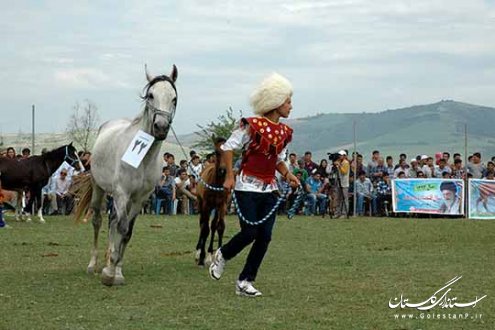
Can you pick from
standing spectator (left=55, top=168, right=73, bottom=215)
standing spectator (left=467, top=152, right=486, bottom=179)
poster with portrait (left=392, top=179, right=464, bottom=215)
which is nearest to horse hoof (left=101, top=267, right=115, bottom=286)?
standing spectator (left=55, top=168, right=73, bottom=215)

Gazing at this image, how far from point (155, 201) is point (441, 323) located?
21130 mm

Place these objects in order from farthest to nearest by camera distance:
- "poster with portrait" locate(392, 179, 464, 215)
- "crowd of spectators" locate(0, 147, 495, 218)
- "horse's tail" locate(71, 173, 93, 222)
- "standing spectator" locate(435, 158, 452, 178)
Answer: "standing spectator" locate(435, 158, 452, 178)
"crowd of spectators" locate(0, 147, 495, 218)
"poster with portrait" locate(392, 179, 464, 215)
"horse's tail" locate(71, 173, 93, 222)

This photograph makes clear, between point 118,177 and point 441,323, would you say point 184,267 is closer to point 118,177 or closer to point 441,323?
point 118,177

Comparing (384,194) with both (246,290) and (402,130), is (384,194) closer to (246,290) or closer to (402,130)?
(246,290)

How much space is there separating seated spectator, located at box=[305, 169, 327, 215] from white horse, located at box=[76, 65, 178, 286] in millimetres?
17280

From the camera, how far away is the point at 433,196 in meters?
26.9

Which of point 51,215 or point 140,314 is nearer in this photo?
point 140,314

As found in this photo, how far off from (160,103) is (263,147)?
1.57 meters

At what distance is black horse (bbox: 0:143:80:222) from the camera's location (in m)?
23.3

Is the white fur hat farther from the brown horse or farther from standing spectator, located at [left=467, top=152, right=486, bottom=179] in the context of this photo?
standing spectator, located at [left=467, top=152, right=486, bottom=179]

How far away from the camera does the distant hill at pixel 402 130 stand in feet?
231

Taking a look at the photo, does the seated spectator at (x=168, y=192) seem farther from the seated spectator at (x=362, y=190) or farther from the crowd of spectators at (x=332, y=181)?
the seated spectator at (x=362, y=190)

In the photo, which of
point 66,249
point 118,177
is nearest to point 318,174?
point 66,249

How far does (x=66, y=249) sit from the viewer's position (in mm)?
14852
